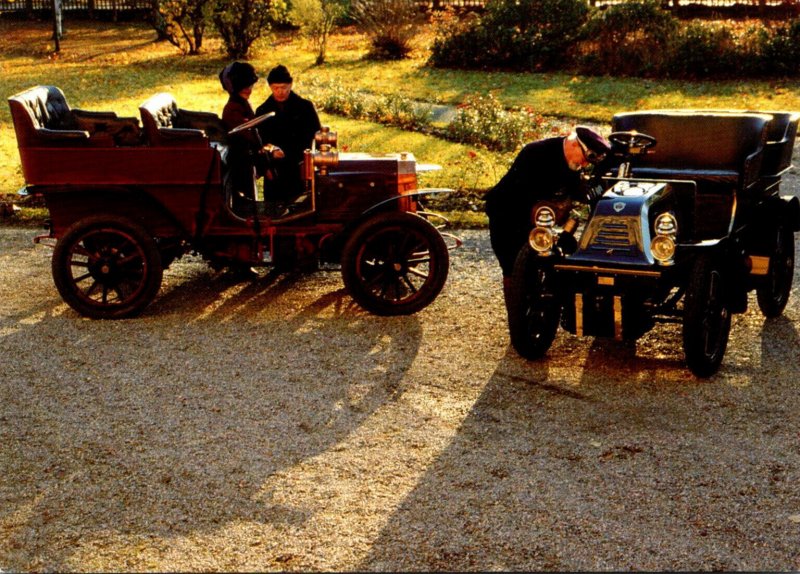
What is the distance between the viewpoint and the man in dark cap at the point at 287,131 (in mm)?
9305

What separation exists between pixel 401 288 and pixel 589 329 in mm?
1922

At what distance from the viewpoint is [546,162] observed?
A: 758cm

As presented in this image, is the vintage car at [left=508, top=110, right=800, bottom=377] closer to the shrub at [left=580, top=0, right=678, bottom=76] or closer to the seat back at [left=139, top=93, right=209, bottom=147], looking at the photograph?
the seat back at [left=139, top=93, right=209, bottom=147]

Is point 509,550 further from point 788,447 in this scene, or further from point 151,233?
point 151,233

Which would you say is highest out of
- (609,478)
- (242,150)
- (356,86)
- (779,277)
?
(242,150)

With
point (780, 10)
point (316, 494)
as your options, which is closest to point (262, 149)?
point (316, 494)

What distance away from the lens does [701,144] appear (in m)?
8.62

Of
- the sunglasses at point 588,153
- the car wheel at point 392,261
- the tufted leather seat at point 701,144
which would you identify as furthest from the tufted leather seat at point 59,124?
the tufted leather seat at point 701,144

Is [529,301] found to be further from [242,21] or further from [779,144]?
[242,21]

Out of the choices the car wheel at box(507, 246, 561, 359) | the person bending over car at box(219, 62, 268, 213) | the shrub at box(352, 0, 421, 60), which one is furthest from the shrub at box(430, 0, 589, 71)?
the car wheel at box(507, 246, 561, 359)

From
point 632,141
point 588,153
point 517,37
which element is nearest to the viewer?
point 588,153

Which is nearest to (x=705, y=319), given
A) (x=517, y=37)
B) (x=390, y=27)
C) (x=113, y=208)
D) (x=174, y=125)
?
(x=113, y=208)

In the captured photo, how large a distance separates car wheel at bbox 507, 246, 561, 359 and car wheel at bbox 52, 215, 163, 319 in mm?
2786

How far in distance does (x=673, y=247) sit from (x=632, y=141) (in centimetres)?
138
